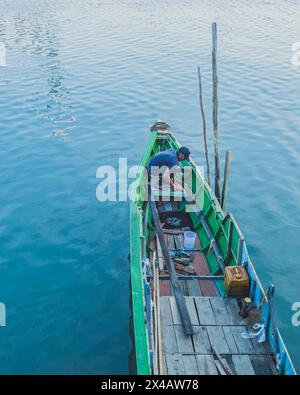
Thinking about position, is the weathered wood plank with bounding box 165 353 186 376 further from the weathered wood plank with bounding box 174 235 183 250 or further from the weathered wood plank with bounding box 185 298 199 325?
the weathered wood plank with bounding box 174 235 183 250

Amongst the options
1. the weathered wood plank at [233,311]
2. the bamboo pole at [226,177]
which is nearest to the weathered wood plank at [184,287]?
the weathered wood plank at [233,311]

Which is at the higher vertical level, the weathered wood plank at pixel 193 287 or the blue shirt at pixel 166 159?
the blue shirt at pixel 166 159

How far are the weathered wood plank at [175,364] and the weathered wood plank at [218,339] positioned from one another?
32.0 inches

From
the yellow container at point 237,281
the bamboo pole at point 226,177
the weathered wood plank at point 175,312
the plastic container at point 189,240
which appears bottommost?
the weathered wood plank at point 175,312

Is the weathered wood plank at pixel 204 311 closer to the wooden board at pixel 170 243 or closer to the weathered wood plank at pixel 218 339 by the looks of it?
the weathered wood plank at pixel 218 339

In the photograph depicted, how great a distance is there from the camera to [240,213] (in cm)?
1609

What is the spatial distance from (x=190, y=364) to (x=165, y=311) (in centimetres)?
149

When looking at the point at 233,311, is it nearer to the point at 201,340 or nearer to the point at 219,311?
the point at 219,311

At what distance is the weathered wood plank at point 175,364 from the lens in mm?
7887

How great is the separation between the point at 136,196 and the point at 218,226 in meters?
2.63

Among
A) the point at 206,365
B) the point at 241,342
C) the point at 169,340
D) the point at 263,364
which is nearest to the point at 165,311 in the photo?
the point at 169,340

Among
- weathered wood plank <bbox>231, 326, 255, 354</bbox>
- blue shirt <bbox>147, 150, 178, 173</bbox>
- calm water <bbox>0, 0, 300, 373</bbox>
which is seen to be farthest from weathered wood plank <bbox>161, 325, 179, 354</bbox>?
blue shirt <bbox>147, 150, 178, 173</bbox>

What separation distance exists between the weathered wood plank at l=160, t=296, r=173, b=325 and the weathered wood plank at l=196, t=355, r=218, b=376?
1.08 m

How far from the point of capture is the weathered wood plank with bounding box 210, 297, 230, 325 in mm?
9133
